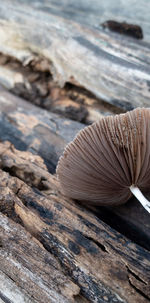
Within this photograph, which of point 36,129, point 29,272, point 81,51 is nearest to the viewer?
point 29,272

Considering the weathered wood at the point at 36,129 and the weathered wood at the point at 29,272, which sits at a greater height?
the weathered wood at the point at 36,129

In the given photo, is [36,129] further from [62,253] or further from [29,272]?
[29,272]

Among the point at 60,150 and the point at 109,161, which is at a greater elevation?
the point at 109,161

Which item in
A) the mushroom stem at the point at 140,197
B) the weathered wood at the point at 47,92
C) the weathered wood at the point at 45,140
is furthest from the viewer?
the weathered wood at the point at 47,92

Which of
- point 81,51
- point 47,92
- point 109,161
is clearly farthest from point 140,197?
point 47,92

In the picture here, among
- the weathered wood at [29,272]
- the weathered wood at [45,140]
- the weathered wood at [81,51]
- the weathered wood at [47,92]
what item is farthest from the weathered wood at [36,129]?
the weathered wood at [29,272]

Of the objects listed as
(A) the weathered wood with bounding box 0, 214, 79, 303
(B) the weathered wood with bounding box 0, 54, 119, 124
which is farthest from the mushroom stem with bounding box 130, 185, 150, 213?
(B) the weathered wood with bounding box 0, 54, 119, 124

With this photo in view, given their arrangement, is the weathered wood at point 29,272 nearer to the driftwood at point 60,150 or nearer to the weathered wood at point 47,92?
the driftwood at point 60,150
